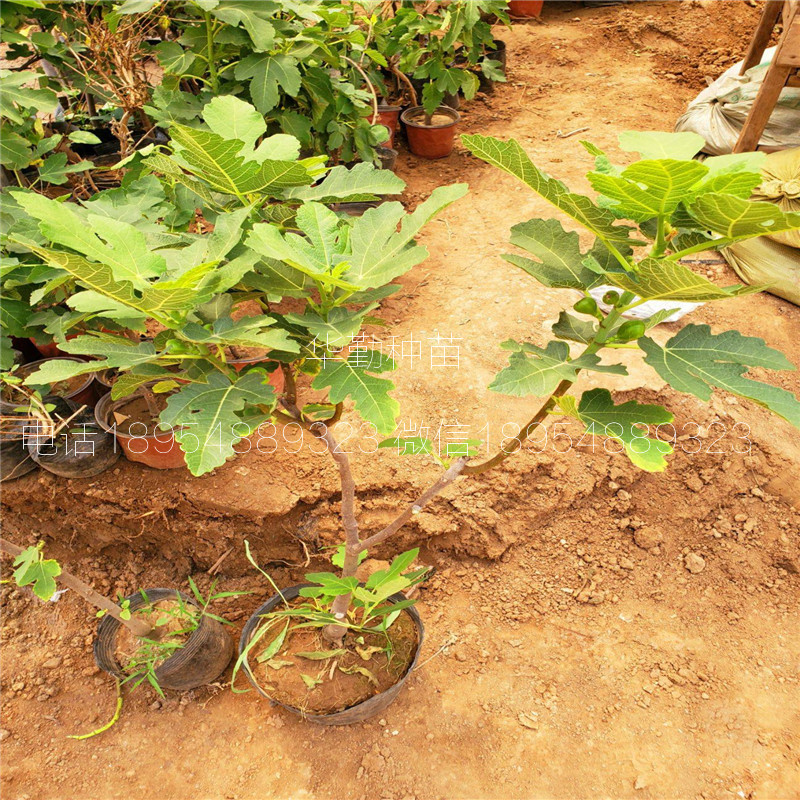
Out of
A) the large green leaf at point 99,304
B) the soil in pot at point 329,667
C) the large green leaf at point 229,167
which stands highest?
the large green leaf at point 229,167

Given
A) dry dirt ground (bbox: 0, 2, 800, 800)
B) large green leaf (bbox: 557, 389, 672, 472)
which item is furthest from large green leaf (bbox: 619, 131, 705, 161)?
dry dirt ground (bbox: 0, 2, 800, 800)

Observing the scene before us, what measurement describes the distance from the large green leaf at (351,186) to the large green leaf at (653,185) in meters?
0.47

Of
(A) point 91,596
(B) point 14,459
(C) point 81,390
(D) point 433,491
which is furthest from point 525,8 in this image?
(A) point 91,596

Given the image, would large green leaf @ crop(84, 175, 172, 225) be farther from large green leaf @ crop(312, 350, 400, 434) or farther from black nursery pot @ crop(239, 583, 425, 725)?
black nursery pot @ crop(239, 583, 425, 725)

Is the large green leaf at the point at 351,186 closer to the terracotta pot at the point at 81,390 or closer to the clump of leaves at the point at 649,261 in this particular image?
the clump of leaves at the point at 649,261

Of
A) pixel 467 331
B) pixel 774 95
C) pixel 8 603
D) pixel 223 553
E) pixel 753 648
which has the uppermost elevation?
pixel 774 95

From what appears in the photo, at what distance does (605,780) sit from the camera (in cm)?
213

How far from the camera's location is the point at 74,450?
2.60 metres

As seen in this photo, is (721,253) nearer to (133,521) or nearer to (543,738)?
(543,738)

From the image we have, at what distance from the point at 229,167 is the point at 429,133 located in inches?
170

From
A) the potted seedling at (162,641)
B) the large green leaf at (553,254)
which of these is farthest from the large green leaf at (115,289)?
the potted seedling at (162,641)

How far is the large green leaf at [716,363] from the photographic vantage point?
1.16 m

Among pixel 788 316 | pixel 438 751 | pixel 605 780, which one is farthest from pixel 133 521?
pixel 788 316

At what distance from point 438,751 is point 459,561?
754mm
